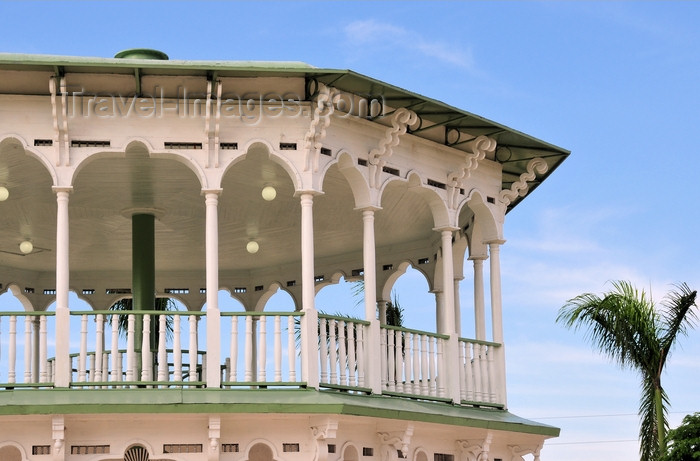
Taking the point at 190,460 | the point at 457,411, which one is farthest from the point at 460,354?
the point at 190,460

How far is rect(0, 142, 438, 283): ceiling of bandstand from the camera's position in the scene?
72.9ft

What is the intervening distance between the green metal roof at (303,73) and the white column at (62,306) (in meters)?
1.91

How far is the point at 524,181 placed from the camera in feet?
78.9

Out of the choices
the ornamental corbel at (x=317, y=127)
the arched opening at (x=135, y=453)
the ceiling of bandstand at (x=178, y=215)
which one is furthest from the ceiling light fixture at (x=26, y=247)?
the arched opening at (x=135, y=453)

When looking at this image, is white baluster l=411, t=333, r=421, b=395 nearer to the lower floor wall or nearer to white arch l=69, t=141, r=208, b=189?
the lower floor wall

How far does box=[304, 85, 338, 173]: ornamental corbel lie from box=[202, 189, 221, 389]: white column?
1502 mm

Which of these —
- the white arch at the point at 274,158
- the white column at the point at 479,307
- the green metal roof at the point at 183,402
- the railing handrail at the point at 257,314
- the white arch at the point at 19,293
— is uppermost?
the white arch at the point at 274,158

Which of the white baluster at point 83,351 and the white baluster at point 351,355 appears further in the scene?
the white baluster at point 351,355

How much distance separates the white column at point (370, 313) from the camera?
20.1 m

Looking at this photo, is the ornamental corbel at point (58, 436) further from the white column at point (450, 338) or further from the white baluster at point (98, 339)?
the white column at point (450, 338)

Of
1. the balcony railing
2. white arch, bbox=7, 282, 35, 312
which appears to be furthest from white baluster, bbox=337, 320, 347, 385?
white arch, bbox=7, 282, 35, 312

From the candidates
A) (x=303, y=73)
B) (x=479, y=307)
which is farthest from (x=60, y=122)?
(x=479, y=307)

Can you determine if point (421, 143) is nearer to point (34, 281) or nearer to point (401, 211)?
point (401, 211)

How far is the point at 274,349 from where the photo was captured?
18906 mm
